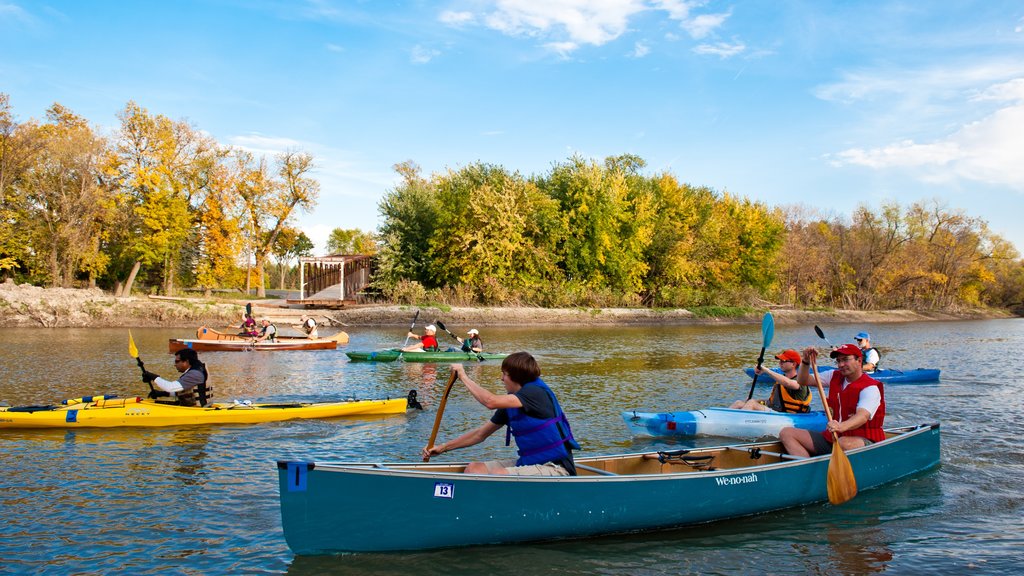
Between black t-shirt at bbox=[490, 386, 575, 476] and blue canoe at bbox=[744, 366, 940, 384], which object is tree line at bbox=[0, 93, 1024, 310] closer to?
blue canoe at bbox=[744, 366, 940, 384]

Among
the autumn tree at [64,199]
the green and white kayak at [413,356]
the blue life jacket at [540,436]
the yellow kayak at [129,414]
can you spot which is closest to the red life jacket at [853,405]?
A: the blue life jacket at [540,436]

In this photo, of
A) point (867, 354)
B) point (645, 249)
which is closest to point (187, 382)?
point (867, 354)

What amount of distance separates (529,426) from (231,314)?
3269 cm

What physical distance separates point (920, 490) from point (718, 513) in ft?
11.3

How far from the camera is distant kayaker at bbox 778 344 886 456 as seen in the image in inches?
314

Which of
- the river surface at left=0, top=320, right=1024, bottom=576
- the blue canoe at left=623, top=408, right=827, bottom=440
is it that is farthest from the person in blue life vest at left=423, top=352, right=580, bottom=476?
the blue canoe at left=623, top=408, right=827, bottom=440

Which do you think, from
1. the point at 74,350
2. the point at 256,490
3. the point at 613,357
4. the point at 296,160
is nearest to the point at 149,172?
the point at 296,160

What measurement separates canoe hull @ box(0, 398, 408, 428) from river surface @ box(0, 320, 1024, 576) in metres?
0.17

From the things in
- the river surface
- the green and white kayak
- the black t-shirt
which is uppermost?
the black t-shirt

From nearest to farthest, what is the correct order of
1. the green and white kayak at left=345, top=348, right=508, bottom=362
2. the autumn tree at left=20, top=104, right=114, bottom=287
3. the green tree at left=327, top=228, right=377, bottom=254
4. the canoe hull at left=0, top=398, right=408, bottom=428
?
the canoe hull at left=0, top=398, right=408, bottom=428 < the green and white kayak at left=345, top=348, right=508, bottom=362 < the autumn tree at left=20, top=104, right=114, bottom=287 < the green tree at left=327, top=228, right=377, bottom=254

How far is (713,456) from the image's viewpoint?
8.41 meters

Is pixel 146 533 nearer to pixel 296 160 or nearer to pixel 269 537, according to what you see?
pixel 269 537

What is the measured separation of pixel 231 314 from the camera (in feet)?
117

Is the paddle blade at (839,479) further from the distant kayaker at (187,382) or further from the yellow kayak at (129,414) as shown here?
the distant kayaker at (187,382)
